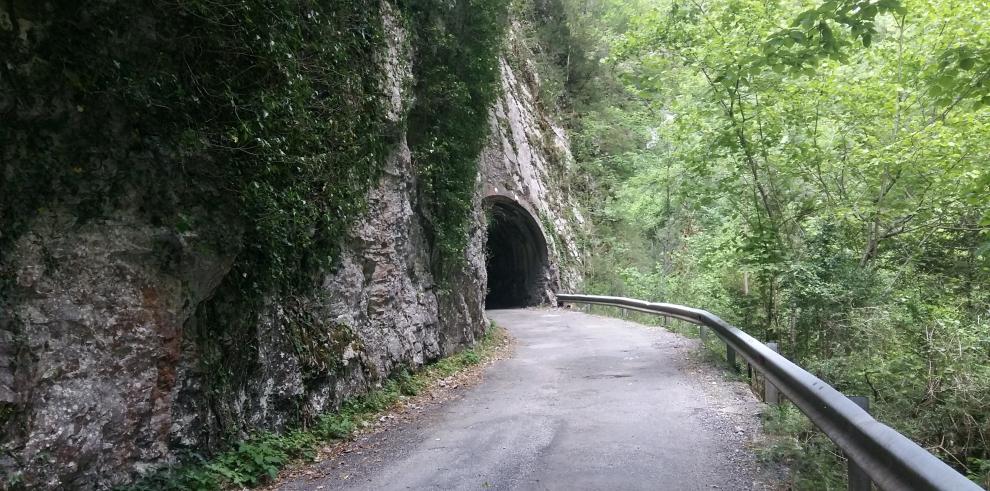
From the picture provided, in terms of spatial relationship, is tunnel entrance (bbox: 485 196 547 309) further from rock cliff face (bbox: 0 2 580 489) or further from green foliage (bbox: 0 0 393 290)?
green foliage (bbox: 0 0 393 290)

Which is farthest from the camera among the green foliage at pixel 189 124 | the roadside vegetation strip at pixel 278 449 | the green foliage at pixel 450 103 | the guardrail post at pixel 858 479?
the green foliage at pixel 450 103

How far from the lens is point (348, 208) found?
23.9ft

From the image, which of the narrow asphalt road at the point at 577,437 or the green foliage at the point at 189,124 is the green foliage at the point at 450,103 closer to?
the narrow asphalt road at the point at 577,437

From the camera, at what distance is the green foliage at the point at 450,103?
35.4 feet

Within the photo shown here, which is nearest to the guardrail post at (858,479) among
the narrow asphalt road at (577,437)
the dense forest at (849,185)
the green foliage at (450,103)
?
the dense forest at (849,185)

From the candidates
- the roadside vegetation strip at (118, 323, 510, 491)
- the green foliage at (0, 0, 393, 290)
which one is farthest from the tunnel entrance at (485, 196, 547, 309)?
the green foliage at (0, 0, 393, 290)

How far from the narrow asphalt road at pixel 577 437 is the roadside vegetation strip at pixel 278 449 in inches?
11.5

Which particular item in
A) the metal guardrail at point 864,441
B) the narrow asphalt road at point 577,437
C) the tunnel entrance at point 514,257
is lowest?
the narrow asphalt road at point 577,437

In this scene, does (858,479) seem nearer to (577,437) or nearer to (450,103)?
→ (577,437)

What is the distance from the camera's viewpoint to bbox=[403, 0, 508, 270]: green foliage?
10781mm

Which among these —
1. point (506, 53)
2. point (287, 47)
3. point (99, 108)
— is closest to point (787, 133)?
point (287, 47)

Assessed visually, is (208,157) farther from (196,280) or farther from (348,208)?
(348,208)

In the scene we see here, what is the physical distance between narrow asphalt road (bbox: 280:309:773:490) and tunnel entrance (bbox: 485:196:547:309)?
12.0 meters

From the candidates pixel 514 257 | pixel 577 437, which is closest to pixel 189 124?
pixel 577 437
